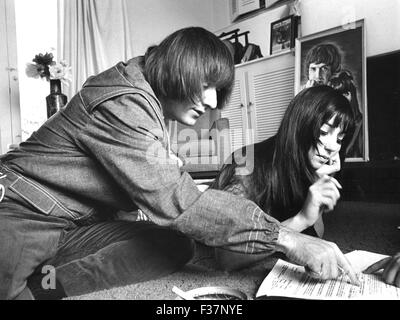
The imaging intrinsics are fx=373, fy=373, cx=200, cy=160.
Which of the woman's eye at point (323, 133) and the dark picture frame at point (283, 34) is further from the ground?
the dark picture frame at point (283, 34)

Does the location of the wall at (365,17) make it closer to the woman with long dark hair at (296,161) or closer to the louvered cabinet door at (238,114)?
the louvered cabinet door at (238,114)

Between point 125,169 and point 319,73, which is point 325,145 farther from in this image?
point 319,73

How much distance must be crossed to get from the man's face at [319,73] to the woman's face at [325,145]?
0.80 m

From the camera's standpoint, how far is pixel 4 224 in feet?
1.88

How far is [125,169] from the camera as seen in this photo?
21.0 inches

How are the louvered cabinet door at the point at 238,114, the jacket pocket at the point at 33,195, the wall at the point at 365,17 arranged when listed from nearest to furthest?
the jacket pocket at the point at 33,195, the wall at the point at 365,17, the louvered cabinet door at the point at 238,114

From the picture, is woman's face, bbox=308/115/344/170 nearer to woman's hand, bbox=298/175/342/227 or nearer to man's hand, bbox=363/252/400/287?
woman's hand, bbox=298/175/342/227

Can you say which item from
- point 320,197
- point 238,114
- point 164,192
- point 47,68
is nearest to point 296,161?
point 320,197

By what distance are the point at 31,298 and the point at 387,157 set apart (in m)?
1.11

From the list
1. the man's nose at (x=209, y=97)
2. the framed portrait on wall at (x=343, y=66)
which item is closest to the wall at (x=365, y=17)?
the framed portrait on wall at (x=343, y=66)

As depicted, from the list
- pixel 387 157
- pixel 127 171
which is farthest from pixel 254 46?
pixel 127 171

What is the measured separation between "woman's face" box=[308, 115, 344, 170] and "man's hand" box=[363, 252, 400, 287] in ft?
1.04

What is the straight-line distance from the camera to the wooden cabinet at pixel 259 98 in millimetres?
1726

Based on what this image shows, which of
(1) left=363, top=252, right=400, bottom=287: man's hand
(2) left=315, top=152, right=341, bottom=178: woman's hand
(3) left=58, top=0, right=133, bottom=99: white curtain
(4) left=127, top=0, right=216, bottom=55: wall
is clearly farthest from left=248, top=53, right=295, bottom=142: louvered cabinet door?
(1) left=363, top=252, right=400, bottom=287: man's hand
